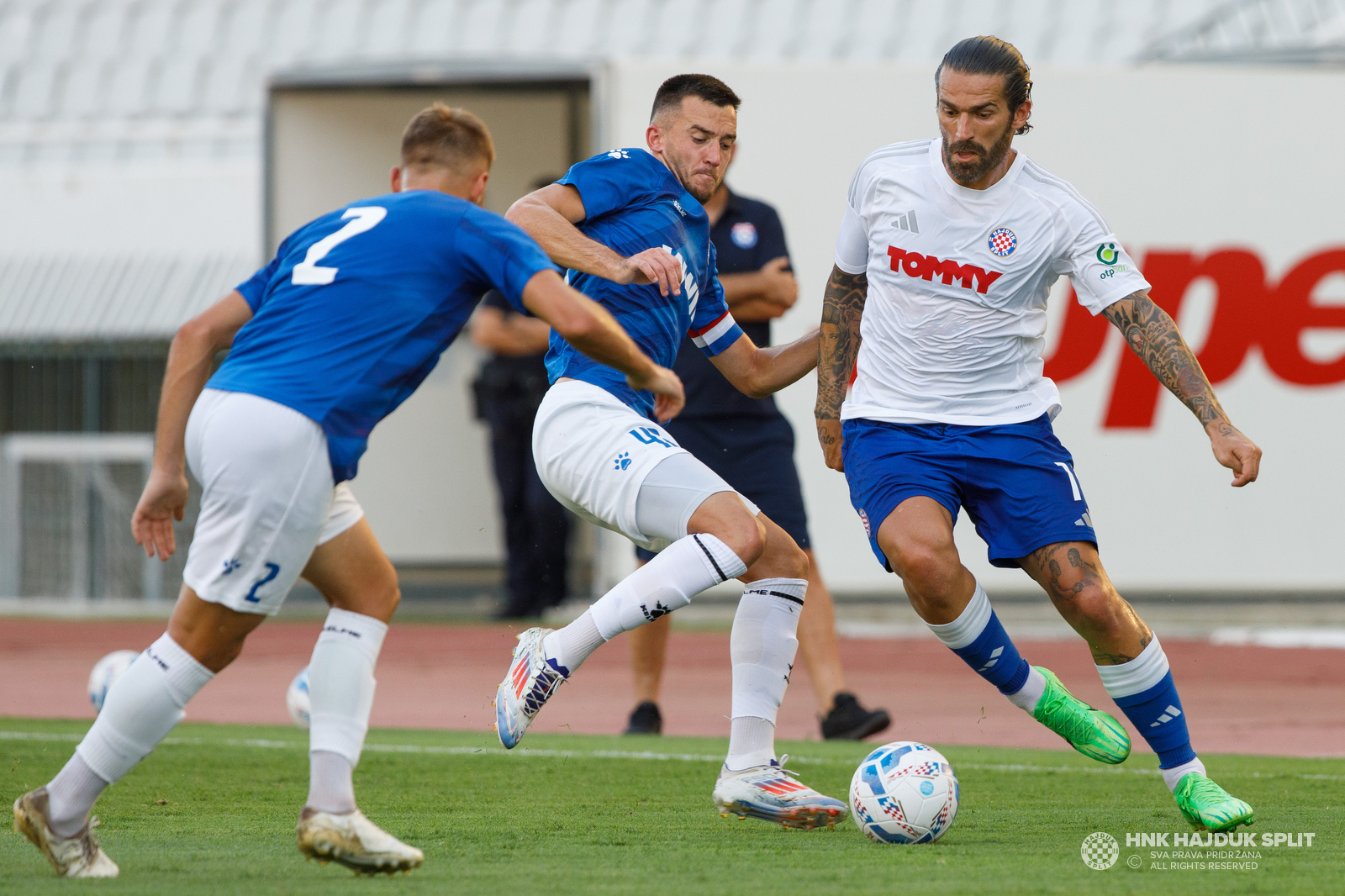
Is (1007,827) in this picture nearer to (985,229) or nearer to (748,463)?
(985,229)

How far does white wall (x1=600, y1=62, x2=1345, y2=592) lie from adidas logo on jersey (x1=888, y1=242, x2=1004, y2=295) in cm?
660

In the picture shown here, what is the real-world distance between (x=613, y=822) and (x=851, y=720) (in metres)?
2.14

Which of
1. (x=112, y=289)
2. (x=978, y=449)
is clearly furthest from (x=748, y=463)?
(x=112, y=289)

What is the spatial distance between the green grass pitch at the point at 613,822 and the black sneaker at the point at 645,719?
0.13 m

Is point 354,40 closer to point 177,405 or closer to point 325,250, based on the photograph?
point 325,250

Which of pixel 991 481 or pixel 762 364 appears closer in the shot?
pixel 991 481

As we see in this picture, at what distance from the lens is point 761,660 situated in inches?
206

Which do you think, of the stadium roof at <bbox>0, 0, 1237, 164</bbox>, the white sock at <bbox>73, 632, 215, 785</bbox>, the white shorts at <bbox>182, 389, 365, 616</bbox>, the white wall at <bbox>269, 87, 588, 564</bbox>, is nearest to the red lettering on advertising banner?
the white wall at <bbox>269, 87, 588, 564</bbox>

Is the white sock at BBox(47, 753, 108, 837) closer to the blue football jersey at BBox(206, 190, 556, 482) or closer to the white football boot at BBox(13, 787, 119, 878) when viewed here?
the white football boot at BBox(13, 787, 119, 878)

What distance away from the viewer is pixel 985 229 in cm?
518

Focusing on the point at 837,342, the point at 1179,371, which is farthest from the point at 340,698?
the point at 1179,371

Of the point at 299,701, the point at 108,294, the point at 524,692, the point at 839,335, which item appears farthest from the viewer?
the point at 108,294

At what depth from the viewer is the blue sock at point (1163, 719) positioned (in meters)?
4.98

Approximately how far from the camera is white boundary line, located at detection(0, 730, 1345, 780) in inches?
255
